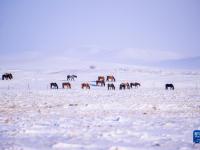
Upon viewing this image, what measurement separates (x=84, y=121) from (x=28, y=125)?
83.2 inches

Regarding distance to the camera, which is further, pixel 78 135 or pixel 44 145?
pixel 78 135

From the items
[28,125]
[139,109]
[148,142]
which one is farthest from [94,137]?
[139,109]

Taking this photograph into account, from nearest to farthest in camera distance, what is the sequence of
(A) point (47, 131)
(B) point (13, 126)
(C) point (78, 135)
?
(C) point (78, 135)
(A) point (47, 131)
(B) point (13, 126)

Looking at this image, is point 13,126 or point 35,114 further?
point 35,114

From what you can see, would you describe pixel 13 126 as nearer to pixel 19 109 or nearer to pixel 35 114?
pixel 35 114

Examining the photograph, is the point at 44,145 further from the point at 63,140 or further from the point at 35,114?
the point at 35,114

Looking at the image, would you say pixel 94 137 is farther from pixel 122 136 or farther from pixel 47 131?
pixel 47 131

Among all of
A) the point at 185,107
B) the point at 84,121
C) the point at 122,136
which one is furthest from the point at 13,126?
the point at 185,107

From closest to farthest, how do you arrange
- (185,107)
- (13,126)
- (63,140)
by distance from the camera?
(63,140) < (13,126) < (185,107)

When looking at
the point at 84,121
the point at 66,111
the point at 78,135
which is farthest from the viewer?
the point at 66,111

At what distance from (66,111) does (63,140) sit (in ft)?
23.0

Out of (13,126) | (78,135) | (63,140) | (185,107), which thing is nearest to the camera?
(63,140)

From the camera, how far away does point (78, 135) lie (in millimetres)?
10203

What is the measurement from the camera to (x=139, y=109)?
1742 centimetres
